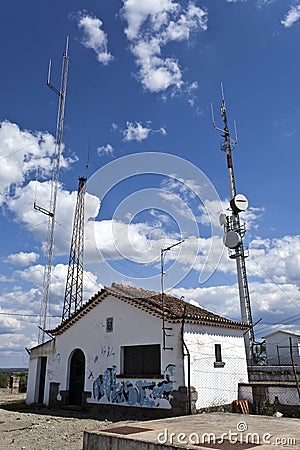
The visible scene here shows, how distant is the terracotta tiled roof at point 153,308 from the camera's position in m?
14.6

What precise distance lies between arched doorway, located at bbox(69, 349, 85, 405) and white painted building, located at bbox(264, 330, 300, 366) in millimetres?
12607

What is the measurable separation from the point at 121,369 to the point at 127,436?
830cm

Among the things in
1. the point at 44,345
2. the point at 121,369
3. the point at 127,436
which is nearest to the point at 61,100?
the point at 44,345

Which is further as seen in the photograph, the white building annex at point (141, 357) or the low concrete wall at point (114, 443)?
the white building annex at point (141, 357)

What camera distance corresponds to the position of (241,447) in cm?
657

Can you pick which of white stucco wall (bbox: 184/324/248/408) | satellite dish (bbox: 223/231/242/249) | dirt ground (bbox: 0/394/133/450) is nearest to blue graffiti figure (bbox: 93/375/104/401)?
dirt ground (bbox: 0/394/133/450)

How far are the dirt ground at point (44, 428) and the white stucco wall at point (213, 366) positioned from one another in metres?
3.24

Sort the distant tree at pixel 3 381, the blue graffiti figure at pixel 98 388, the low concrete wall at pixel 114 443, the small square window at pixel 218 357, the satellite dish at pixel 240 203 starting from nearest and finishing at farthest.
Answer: the low concrete wall at pixel 114 443
the small square window at pixel 218 357
the blue graffiti figure at pixel 98 388
the satellite dish at pixel 240 203
the distant tree at pixel 3 381

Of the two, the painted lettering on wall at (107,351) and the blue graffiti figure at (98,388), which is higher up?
the painted lettering on wall at (107,351)

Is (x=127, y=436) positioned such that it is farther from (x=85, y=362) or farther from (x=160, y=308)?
(x=85, y=362)

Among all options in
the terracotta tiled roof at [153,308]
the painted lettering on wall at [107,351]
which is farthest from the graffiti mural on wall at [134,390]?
the terracotta tiled roof at [153,308]

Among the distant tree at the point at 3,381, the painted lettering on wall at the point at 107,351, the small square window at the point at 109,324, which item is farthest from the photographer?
the distant tree at the point at 3,381

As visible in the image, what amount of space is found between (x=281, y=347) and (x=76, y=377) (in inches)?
520

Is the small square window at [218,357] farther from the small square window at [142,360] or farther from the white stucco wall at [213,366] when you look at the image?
the small square window at [142,360]
